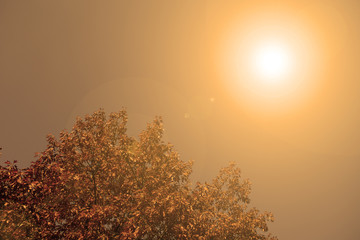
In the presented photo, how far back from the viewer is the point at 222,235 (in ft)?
33.5

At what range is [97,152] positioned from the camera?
927cm

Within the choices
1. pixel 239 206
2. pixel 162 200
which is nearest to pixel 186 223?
pixel 162 200

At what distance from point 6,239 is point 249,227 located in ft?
32.1

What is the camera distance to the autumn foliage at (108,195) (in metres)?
7.23

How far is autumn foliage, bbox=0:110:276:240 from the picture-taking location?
7227 mm

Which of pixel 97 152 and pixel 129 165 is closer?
pixel 97 152

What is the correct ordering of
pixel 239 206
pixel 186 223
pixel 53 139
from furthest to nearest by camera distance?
pixel 239 206 < pixel 53 139 < pixel 186 223

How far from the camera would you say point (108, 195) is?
946cm

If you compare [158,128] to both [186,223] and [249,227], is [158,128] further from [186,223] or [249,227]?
[249,227]

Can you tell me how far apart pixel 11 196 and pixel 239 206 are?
459 inches

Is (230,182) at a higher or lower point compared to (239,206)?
higher

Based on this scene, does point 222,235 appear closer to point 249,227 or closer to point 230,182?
point 249,227

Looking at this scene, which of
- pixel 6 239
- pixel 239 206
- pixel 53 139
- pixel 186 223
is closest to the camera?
pixel 6 239

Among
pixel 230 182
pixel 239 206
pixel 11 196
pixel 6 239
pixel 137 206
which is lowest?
pixel 6 239
